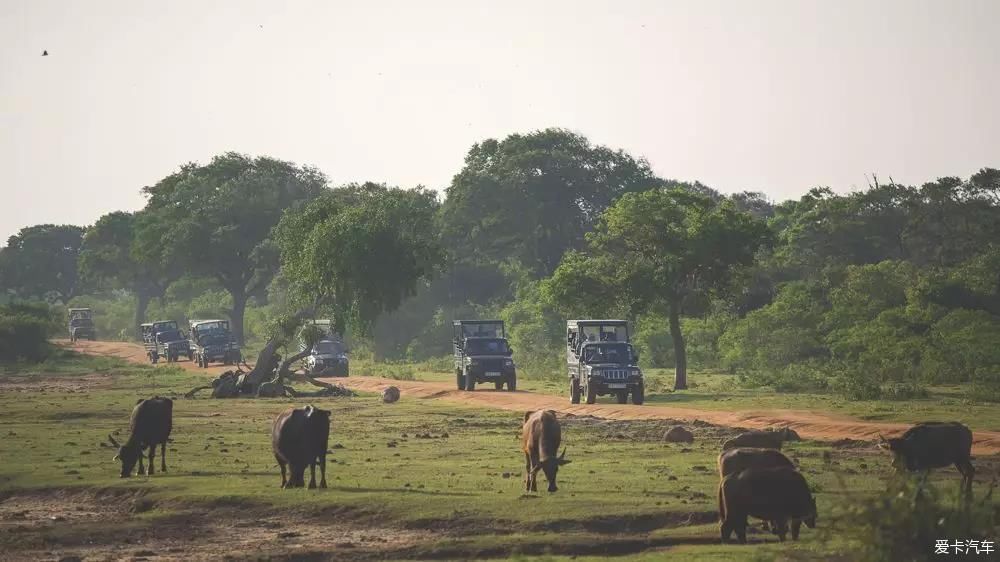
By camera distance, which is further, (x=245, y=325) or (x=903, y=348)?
(x=245, y=325)

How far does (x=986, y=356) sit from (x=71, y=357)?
5277 centimetres

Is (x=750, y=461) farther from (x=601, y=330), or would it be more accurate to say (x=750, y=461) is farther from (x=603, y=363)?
(x=601, y=330)

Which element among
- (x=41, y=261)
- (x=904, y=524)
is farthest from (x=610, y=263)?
(x=41, y=261)

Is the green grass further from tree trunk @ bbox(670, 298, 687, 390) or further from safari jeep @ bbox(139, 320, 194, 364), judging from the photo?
safari jeep @ bbox(139, 320, 194, 364)

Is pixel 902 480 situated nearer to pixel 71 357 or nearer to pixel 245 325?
pixel 71 357

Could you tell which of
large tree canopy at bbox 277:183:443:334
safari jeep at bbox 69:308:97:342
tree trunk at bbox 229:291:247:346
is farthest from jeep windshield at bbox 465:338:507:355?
safari jeep at bbox 69:308:97:342

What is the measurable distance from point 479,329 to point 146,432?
2886 centimetres

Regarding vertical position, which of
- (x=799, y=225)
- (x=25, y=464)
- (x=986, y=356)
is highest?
(x=799, y=225)

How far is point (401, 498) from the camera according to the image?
830 inches

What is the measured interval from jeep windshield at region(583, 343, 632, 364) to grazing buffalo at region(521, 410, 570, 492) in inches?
765

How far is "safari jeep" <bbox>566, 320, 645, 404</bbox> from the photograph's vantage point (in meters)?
41.8

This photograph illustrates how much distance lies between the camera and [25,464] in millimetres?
26656

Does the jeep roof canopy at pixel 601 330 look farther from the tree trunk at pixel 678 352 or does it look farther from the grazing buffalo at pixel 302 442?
the grazing buffalo at pixel 302 442

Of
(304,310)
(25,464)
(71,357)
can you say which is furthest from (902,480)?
(71,357)
